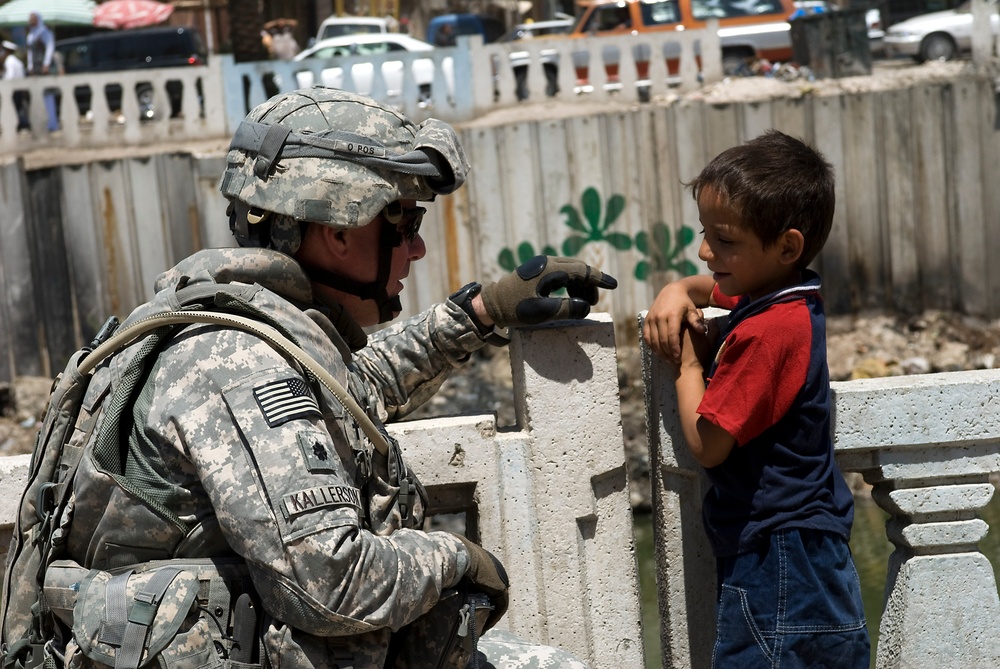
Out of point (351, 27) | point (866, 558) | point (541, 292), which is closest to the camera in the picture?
point (541, 292)

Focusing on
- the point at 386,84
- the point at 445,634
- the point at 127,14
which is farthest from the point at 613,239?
Answer: the point at 127,14

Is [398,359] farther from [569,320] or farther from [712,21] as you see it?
[712,21]

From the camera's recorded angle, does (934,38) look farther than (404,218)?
Yes

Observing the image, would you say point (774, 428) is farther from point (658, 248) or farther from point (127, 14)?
point (127, 14)

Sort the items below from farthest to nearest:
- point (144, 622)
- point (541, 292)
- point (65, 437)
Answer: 1. point (541, 292)
2. point (65, 437)
3. point (144, 622)

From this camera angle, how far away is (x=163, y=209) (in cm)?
1155

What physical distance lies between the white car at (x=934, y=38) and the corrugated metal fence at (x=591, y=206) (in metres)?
5.96

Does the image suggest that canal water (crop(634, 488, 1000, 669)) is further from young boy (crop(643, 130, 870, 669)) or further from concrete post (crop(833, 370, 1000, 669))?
young boy (crop(643, 130, 870, 669))

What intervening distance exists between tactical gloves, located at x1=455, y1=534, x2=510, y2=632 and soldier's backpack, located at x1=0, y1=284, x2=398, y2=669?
0.90ft

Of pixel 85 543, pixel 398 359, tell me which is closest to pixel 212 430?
pixel 85 543

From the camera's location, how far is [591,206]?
460 inches

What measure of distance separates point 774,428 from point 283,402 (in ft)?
3.35

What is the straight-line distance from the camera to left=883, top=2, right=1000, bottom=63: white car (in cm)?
1741

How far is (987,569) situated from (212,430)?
6.08 ft
